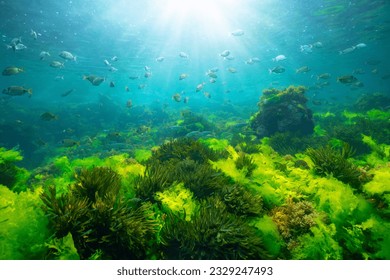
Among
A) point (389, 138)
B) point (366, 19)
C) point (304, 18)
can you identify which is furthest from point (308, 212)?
point (366, 19)

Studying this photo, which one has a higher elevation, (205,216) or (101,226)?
(101,226)

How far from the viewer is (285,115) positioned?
13.9 meters

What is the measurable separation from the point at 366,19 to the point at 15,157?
131 feet

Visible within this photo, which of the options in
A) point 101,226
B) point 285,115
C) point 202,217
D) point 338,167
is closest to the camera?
point 101,226

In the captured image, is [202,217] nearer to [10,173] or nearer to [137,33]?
[10,173]

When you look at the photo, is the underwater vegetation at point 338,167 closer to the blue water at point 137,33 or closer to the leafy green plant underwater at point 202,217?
the leafy green plant underwater at point 202,217

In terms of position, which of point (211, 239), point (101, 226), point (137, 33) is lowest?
point (137, 33)

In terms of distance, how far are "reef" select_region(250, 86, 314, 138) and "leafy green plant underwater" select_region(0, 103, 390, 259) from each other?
368 inches

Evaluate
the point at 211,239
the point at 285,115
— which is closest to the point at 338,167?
the point at 211,239

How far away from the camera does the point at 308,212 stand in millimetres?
3896

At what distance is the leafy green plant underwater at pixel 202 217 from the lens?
9.40 feet

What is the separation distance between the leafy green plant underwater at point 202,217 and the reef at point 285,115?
30.6 feet

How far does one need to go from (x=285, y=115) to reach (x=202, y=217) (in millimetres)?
11925
